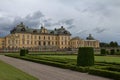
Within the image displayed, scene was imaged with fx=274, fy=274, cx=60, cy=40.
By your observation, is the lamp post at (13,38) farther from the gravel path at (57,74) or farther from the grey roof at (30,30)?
the gravel path at (57,74)

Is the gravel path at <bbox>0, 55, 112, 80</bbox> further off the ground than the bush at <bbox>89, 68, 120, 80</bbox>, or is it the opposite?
the bush at <bbox>89, 68, 120, 80</bbox>

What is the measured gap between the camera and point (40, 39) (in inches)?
3922

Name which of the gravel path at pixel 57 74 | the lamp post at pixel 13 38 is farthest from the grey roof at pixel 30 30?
the gravel path at pixel 57 74

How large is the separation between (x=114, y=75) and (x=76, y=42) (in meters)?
89.8

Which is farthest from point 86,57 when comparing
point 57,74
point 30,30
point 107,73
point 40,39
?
point 40,39

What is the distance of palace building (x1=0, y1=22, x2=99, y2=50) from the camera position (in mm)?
91500

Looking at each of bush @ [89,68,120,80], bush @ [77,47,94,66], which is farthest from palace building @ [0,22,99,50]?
bush @ [89,68,120,80]

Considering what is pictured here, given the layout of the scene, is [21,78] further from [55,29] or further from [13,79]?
[55,29]

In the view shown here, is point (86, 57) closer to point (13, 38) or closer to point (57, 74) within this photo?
point (57, 74)

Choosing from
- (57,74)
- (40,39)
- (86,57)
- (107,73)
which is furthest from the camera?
(40,39)

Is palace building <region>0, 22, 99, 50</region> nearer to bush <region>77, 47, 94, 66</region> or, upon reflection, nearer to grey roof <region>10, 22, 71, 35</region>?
grey roof <region>10, 22, 71, 35</region>

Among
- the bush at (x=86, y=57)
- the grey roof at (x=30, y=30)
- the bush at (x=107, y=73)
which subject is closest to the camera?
the bush at (x=107, y=73)

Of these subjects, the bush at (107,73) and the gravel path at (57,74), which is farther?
the gravel path at (57,74)

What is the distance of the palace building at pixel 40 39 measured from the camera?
3602 inches
